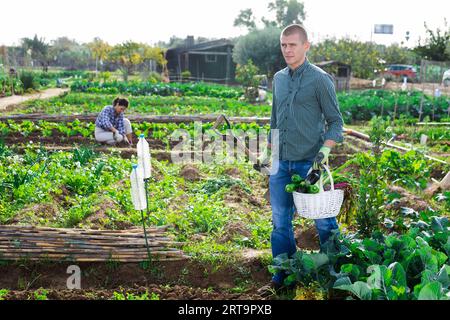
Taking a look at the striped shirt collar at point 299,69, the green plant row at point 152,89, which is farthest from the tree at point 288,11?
the striped shirt collar at point 299,69

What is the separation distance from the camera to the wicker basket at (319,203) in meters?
3.52

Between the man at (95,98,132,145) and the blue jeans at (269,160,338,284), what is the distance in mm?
5316

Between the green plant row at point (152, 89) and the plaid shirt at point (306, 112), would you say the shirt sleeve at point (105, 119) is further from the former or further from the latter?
the green plant row at point (152, 89)

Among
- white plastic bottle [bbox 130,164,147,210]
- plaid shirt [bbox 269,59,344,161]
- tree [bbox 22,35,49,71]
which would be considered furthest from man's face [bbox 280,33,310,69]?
tree [bbox 22,35,49,71]

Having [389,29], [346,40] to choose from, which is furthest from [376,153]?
[389,29]

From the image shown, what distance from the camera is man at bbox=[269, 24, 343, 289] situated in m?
3.62

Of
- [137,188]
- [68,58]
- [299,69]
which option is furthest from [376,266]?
[68,58]

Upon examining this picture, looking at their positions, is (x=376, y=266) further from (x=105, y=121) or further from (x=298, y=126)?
(x=105, y=121)

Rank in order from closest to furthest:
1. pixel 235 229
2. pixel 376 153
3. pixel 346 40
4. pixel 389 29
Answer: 1. pixel 376 153
2. pixel 235 229
3. pixel 346 40
4. pixel 389 29

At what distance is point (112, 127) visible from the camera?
→ 888cm

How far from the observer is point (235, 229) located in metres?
5.00

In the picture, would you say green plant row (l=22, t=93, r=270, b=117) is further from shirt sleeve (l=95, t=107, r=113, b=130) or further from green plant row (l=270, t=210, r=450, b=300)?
green plant row (l=270, t=210, r=450, b=300)
